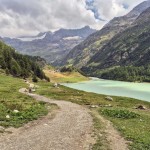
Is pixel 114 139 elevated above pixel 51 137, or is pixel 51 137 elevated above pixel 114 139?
pixel 51 137

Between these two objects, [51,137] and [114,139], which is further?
[114,139]

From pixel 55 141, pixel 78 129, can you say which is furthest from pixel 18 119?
pixel 55 141

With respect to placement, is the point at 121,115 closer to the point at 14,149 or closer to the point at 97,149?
the point at 97,149

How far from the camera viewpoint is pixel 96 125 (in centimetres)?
4253

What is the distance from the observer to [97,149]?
2886 cm

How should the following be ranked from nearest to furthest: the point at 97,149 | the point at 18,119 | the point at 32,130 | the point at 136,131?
the point at 97,149, the point at 32,130, the point at 136,131, the point at 18,119

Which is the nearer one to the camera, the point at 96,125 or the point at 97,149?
the point at 97,149

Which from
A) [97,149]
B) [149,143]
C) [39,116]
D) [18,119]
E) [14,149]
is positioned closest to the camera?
[14,149]

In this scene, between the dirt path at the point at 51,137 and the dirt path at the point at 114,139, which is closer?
the dirt path at the point at 51,137

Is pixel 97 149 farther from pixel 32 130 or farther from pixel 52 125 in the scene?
pixel 52 125

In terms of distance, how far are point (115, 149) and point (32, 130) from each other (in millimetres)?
10247

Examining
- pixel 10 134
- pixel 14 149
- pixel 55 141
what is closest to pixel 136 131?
pixel 55 141

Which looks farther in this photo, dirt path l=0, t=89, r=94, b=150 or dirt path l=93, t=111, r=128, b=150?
dirt path l=93, t=111, r=128, b=150

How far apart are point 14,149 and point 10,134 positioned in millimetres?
6749
